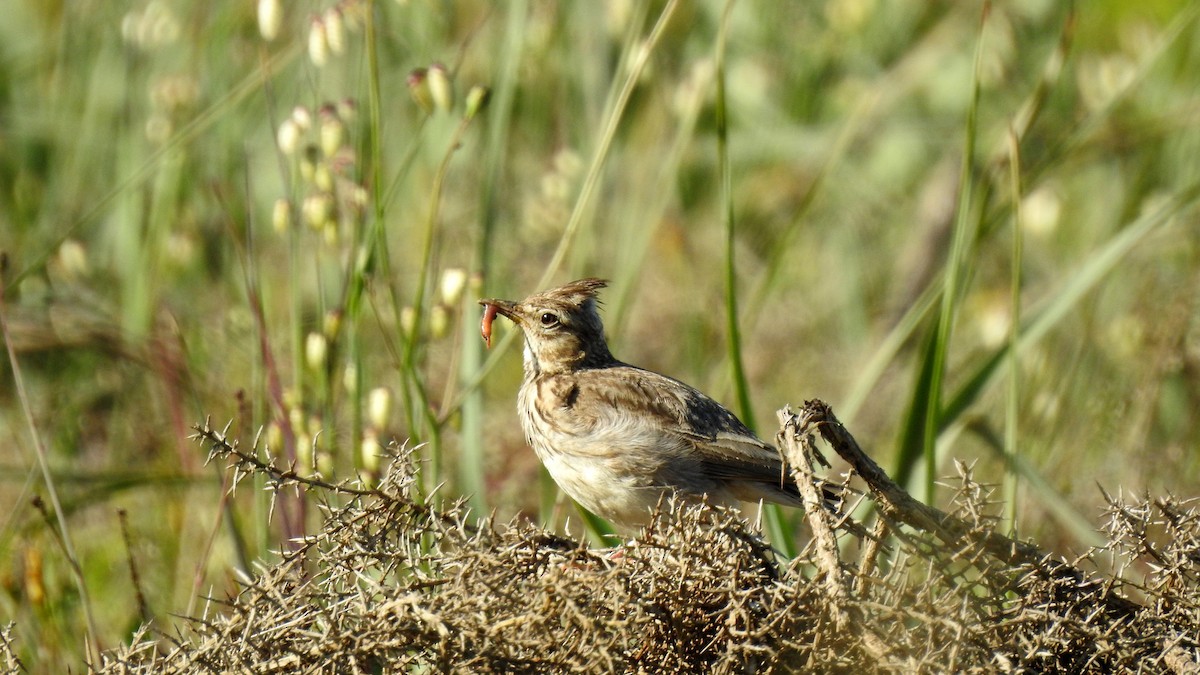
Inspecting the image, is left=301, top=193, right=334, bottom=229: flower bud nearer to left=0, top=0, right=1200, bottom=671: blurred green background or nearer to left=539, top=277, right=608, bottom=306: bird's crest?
left=0, top=0, right=1200, bottom=671: blurred green background

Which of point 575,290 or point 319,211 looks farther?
point 575,290

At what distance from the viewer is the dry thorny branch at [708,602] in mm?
2482

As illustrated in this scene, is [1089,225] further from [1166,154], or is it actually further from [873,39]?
[873,39]

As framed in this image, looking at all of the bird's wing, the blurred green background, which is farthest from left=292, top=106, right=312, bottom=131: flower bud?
the bird's wing

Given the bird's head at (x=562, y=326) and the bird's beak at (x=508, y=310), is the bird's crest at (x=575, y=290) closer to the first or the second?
the bird's head at (x=562, y=326)

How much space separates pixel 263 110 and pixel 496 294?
2260mm

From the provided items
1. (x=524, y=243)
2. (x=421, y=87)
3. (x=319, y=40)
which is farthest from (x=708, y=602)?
(x=524, y=243)

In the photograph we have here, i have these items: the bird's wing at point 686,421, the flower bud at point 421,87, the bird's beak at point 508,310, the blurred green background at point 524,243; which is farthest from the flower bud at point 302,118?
the bird's wing at point 686,421

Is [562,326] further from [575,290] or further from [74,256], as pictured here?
[74,256]

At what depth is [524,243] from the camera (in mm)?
7215

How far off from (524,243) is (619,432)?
115 inches

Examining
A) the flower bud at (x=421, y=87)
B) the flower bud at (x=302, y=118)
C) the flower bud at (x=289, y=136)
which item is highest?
the flower bud at (x=421, y=87)

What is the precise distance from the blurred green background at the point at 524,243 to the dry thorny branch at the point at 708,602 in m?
0.80

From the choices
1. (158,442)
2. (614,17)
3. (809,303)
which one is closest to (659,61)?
(614,17)
